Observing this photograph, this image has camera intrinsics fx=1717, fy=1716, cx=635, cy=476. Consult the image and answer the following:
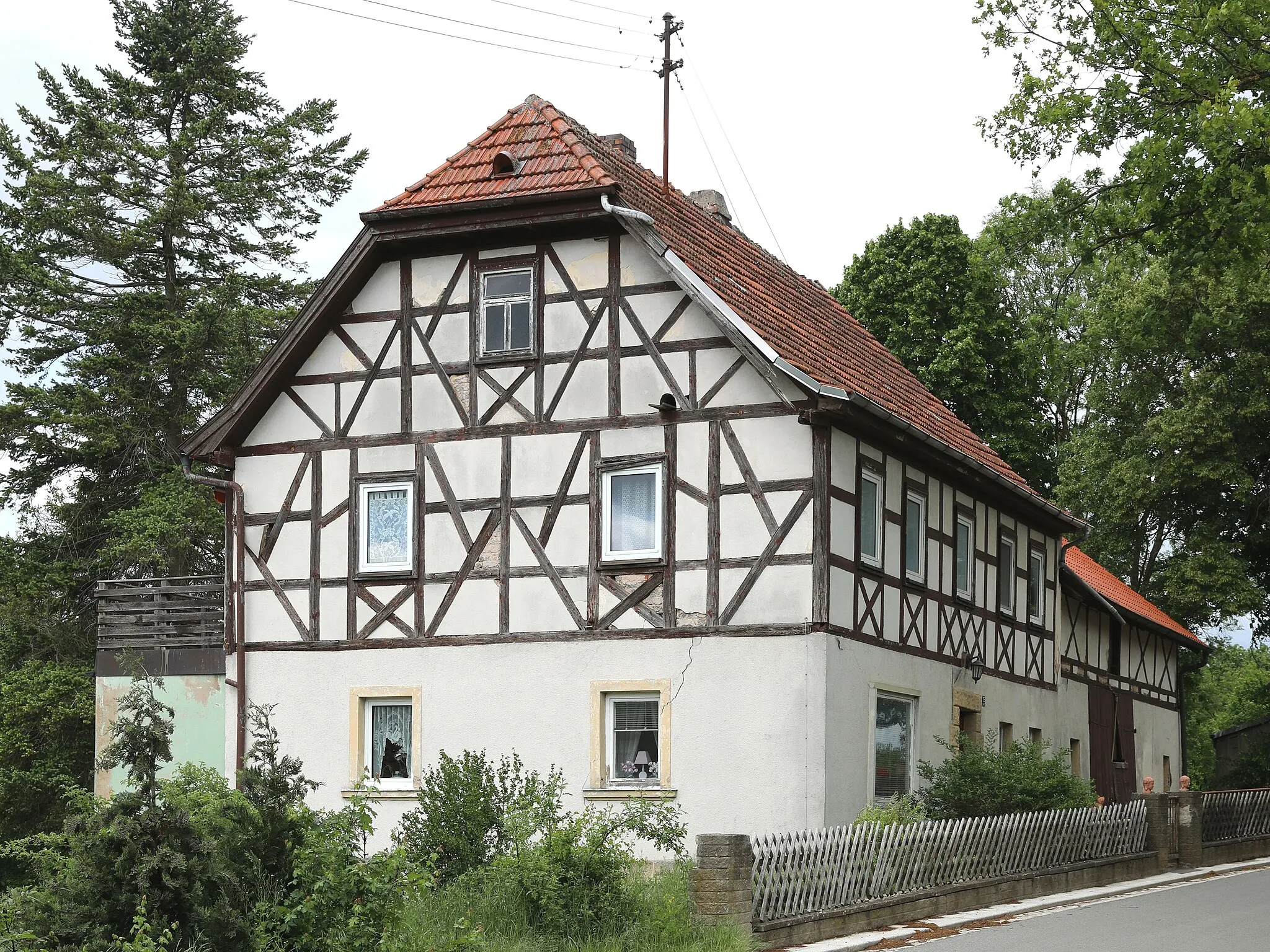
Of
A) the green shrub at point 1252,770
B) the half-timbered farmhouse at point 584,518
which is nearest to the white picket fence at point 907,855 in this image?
the half-timbered farmhouse at point 584,518

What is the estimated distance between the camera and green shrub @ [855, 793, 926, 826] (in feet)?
60.4

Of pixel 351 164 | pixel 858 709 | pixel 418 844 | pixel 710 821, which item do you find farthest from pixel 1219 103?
pixel 351 164

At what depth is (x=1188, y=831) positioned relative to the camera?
2481 centimetres

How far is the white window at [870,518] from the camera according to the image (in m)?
21.0

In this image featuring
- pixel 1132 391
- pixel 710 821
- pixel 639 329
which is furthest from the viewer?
pixel 1132 391

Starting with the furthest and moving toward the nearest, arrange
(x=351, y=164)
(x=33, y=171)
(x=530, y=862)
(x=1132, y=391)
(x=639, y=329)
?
(x=1132, y=391) → (x=351, y=164) → (x=33, y=171) → (x=639, y=329) → (x=530, y=862)

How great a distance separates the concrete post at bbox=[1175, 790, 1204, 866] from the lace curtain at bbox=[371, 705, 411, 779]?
11.1 m

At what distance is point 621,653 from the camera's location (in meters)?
20.4

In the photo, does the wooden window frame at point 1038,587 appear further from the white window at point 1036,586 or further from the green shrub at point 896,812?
the green shrub at point 896,812

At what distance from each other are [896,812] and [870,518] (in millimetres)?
3944

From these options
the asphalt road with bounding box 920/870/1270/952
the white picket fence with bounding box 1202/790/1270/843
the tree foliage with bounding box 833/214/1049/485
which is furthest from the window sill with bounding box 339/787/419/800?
the tree foliage with bounding box 833/214/1049/485

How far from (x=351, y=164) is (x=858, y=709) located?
22.9m

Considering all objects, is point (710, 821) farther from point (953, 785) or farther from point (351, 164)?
point (351, 164)

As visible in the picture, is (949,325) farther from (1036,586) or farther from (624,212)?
(624,212)
